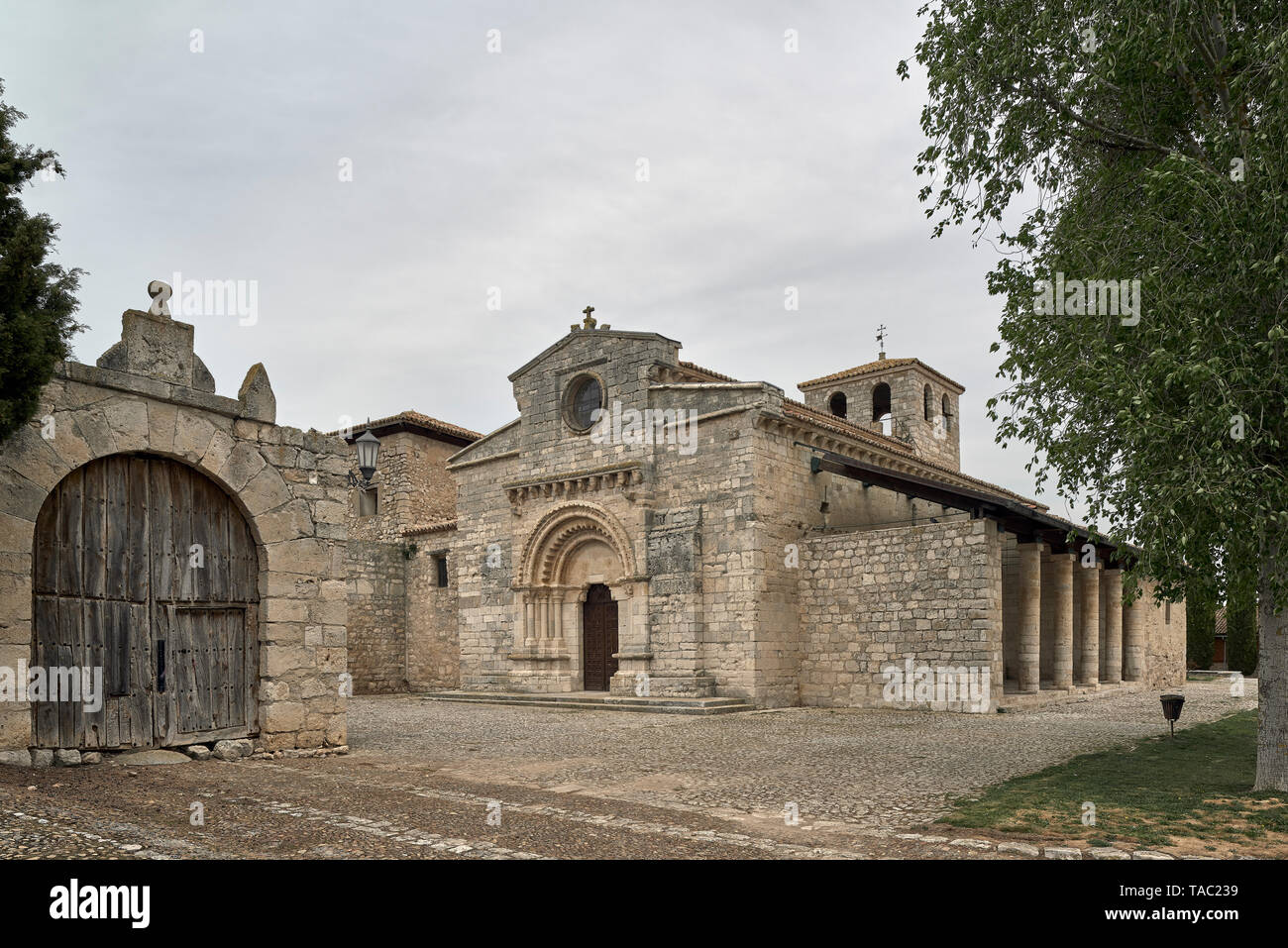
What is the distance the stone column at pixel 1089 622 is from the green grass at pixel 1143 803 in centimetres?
1167

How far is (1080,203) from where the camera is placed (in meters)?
9.30

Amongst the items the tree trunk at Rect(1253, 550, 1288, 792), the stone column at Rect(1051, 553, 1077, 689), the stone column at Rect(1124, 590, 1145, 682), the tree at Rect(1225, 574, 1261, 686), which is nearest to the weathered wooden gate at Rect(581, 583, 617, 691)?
the stone column at Rect(1051, 553, 1077, 689)

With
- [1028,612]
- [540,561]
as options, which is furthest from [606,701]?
[1028,612]

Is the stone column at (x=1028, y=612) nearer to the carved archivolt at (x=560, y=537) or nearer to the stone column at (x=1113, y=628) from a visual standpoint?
the stone column at (x=1113, y=628)

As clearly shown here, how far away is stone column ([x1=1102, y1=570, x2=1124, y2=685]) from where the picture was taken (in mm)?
23422

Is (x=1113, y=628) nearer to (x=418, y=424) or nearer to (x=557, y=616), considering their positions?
(x=557, y=616)

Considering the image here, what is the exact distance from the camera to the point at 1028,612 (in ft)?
61.2

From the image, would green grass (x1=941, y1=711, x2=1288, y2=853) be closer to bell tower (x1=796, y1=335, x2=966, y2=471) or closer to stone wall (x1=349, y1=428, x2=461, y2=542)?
bell tower (x1=796, y1=335, x2=966, y2=471)

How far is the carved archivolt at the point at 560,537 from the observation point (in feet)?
68.0

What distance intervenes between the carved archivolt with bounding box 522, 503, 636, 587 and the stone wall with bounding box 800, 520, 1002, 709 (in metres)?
4.56

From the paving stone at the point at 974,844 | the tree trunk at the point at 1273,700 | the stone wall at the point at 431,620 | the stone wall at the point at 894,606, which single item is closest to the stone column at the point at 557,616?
the stone wall at the point at 431,620

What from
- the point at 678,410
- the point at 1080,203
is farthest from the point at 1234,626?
the point at 1080,203

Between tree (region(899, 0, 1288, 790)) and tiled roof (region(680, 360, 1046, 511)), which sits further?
tiled roof (region(680, 360, 1046, 511))
